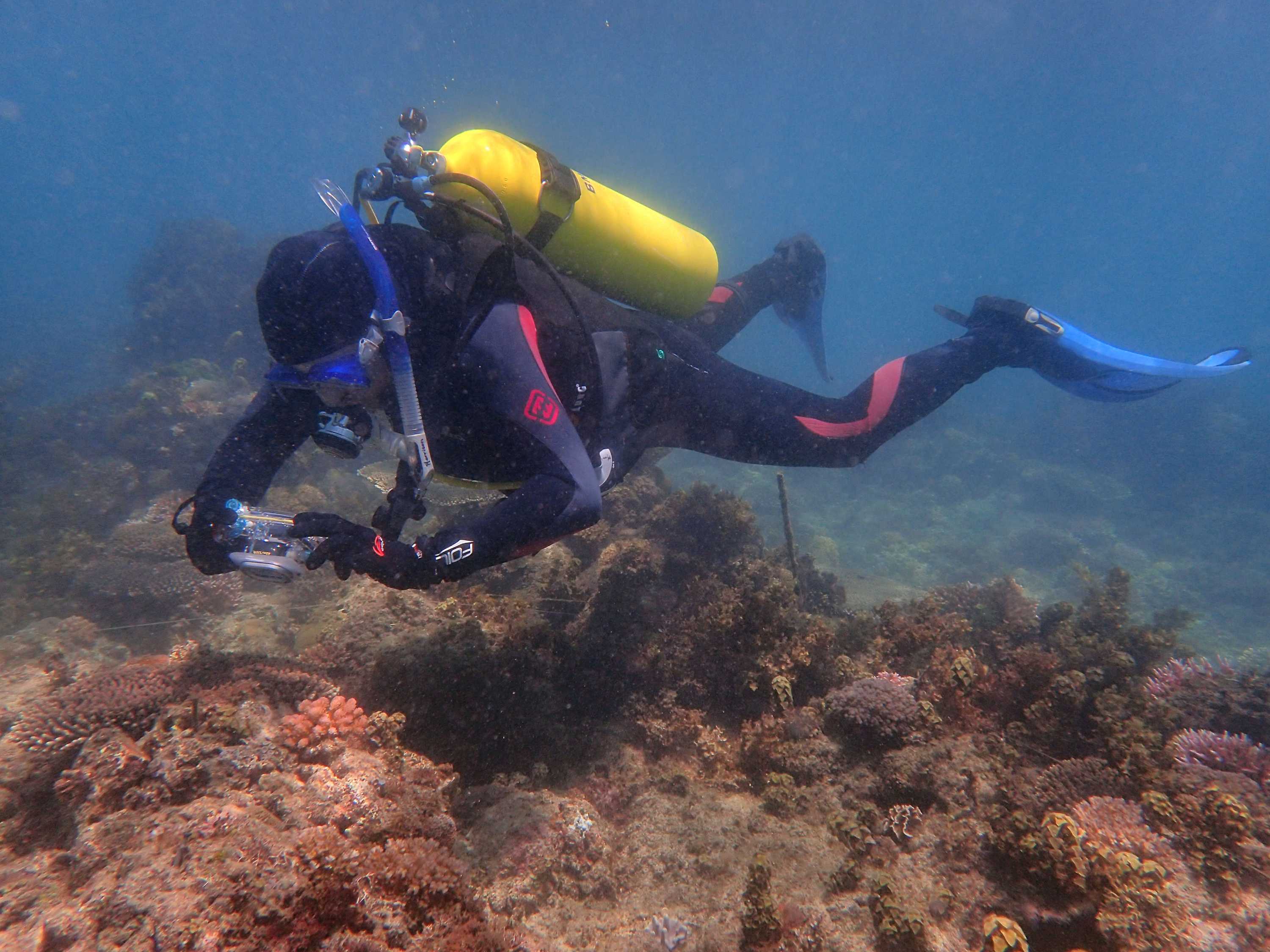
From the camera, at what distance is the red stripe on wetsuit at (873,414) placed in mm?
4289

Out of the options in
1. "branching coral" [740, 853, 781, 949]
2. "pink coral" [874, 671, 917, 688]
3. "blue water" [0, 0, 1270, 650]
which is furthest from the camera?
"blue water" [0, 0, 1270, 650]

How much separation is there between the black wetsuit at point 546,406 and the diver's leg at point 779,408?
A: 0.01 metres

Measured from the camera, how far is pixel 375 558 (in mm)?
2512

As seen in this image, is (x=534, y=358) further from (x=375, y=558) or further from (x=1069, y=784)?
(x=1069, y=784)

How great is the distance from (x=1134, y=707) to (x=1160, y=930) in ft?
5.79

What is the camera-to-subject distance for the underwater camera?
2549mm

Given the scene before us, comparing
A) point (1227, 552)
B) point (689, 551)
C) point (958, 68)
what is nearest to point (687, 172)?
point (958, 68)

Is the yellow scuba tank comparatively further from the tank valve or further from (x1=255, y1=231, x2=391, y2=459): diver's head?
(x1=255, y1=231, x2=391, y2=459): diver's head

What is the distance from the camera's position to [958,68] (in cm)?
5169

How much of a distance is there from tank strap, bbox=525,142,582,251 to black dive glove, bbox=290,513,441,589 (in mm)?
2069

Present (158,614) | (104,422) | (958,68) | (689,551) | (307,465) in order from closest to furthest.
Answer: (689,551)
(158,614)
(307,465)
(104,422)
(958,68)

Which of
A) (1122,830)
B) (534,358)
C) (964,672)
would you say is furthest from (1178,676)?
(534,358)

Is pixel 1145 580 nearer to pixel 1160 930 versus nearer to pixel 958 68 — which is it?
pixel 1160 930

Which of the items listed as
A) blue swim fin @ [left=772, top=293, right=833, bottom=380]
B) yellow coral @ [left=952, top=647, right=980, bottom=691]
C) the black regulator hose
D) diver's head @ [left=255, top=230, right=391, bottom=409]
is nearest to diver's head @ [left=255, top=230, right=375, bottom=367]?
diver's head @ [left=255, top=230, right=391, bottom=409]
